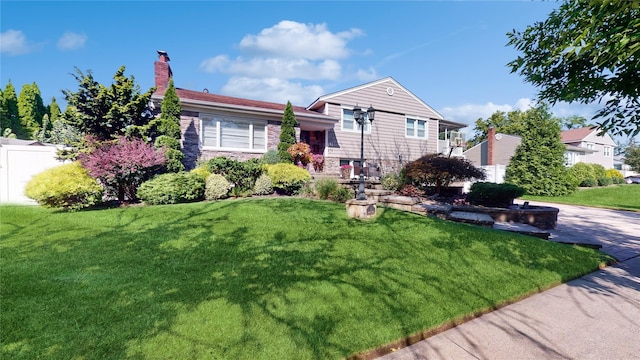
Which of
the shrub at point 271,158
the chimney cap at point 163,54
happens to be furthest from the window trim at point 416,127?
the chimney cap at point 163,54

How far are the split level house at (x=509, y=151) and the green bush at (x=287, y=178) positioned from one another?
44.2 ft

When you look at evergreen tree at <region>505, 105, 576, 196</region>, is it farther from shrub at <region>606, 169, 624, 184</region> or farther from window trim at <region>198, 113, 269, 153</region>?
window trim at <region>198, 113, 269, 153</region>

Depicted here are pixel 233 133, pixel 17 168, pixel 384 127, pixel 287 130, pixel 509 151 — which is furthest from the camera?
pixel 509 151

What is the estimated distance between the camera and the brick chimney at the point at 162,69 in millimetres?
14258

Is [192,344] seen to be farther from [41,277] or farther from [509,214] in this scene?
[509,214]

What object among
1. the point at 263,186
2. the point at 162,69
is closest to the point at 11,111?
the point at 162,69

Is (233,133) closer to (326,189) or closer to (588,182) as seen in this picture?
(326,189)

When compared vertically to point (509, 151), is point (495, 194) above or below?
below

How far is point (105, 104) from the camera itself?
31.7 ft

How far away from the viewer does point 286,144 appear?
12602 mm

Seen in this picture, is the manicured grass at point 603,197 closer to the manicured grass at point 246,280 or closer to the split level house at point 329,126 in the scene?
the split level house at point 329,126

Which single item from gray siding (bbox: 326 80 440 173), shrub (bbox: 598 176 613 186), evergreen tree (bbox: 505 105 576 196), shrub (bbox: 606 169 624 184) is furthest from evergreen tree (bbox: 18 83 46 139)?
shrub (bbox: 606 169 624 184)

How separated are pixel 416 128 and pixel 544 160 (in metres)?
8.35

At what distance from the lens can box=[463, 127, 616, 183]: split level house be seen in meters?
21.4
